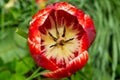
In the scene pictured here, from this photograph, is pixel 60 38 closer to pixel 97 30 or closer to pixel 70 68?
pixel 70 68

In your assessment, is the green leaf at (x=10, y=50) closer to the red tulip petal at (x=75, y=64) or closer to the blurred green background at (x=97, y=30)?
the blurred green background at (x=97, y=30)

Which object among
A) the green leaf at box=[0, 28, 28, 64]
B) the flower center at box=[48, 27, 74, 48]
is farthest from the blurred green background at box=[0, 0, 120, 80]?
the flower center at box=[48, 27, 74, 48]

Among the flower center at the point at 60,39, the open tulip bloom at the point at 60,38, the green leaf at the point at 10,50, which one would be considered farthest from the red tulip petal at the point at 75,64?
the green leaf at the point at 10,50

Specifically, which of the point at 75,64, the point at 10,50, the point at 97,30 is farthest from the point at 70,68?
the point at 97,30

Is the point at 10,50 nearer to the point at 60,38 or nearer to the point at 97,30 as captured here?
the point at 97,30

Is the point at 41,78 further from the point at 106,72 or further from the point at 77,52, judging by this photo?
the point at 106,72

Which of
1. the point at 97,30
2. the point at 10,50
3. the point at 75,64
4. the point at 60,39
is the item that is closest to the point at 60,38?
the point at 60,39

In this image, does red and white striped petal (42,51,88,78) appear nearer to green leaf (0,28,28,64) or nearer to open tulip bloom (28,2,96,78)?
open tulip bloom (28,2,96,78)

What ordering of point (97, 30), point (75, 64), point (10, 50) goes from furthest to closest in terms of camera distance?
point (97, 30) < point (10, 50) < point (75, 64)

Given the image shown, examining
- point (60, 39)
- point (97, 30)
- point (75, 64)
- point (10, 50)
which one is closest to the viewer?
point (75, 64)

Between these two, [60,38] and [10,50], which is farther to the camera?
[10,50]
